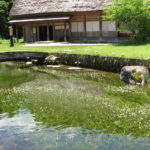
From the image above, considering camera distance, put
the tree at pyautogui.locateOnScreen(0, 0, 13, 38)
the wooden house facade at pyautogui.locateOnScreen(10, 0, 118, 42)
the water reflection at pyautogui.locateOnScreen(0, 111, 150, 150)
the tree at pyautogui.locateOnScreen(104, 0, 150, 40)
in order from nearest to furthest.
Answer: the water reflection at pyautogui.locateOnScreen(0, 111, 150, 150) → the tree at pyautogui.locateOnScreen(104, 0, 150, 40) → the wooden house facade at pyautogui.locateOnScreen(10, 0, 118, 42) → the tree at pyautogui.locateOnScreen(0, 0, 13, 38)

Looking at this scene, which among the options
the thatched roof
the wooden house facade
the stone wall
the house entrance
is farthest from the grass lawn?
the house entrance

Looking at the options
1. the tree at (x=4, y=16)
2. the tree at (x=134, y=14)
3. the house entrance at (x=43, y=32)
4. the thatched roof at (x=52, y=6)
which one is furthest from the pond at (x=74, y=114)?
the tree at (x=4, y=16)

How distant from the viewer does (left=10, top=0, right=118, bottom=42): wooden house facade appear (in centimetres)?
2023

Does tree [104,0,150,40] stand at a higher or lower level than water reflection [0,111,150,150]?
higher

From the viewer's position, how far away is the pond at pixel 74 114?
168 inches

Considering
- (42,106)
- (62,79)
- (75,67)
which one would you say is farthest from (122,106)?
(75,67)

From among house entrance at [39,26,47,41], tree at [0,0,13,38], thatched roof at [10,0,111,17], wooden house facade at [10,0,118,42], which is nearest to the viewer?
thatched roof at [10,0,111,17]

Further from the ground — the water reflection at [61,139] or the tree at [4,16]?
the tree at [4,16]

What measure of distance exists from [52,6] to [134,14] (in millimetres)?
9399

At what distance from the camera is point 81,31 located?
21.6 m

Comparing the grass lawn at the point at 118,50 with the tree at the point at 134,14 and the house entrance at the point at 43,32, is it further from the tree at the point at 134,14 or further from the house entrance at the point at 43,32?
the house entrance at the point at 43,32

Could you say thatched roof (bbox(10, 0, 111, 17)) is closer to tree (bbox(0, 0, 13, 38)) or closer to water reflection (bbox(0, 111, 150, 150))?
tree (bbox(0, 0, 13, 38))

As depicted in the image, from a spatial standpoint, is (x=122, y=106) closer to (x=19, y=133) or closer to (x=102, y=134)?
(x=102, y=134)

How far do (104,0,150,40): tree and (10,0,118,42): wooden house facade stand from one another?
4.26 metres
